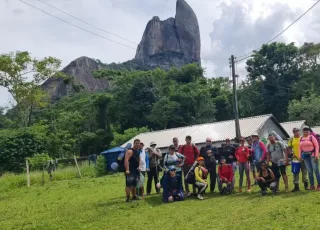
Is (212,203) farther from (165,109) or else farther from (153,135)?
(165,109)

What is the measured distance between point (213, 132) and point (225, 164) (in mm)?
25374

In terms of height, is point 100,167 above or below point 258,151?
below

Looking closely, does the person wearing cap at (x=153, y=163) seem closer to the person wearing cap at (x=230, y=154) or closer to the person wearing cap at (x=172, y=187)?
the person wearing cap at (x=172, y=187)

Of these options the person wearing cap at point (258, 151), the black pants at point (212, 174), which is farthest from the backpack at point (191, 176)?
the person wearing cap at point (258, 151)

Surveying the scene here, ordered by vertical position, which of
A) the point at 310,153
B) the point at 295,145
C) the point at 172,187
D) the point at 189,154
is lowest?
the point at 172,187

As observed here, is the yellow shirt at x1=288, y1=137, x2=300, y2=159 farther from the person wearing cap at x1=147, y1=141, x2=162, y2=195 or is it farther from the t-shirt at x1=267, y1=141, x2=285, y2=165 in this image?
the person wearing cap at x1=147, y1=141, x2=162, y2=195

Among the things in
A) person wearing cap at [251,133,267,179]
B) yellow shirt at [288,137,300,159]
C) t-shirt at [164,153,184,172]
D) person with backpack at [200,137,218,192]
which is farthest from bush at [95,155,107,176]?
yellow shirt at [288,137,300,159]

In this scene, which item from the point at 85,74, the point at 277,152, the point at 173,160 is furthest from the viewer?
the point at 85,74

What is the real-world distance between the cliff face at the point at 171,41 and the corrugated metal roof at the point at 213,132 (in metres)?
68.6

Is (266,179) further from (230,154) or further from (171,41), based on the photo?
(171,41)

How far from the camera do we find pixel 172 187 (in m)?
11.8

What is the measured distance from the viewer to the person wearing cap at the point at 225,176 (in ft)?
39.5

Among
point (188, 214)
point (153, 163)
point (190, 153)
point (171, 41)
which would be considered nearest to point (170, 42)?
point (171, 41)

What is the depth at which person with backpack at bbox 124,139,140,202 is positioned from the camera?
38.5ft
